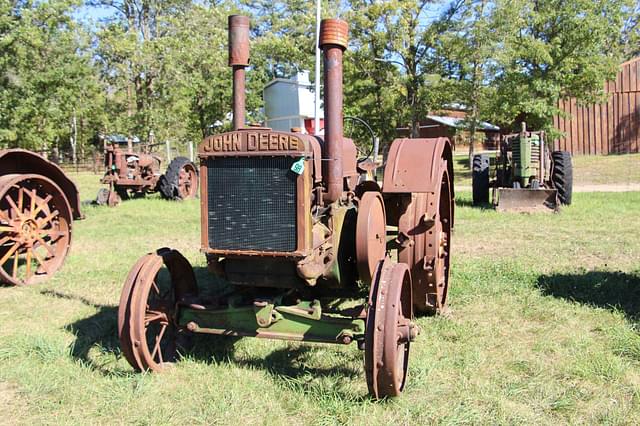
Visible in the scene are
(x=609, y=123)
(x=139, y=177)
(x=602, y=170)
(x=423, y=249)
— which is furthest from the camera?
(x=609, y=123)

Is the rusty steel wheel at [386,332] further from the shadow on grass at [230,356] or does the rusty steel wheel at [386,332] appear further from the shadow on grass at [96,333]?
the shadow on grass at [96,333]

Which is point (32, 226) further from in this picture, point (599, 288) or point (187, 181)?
point (187, 181)

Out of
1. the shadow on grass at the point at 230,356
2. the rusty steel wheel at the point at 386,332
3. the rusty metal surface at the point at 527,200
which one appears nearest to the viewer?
the rusty steel wheel at the point at 386,332

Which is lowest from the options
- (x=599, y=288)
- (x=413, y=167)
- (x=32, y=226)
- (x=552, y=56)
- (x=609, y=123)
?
(x=599, y=288)

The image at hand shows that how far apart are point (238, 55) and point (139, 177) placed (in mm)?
11037

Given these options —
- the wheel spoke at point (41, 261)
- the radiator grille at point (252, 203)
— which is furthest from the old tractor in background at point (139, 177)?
the radiator grille at point (252, 203)

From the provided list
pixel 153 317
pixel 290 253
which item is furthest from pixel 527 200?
pixel 153 317

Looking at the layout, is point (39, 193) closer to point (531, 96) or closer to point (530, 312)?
point (530, 312)

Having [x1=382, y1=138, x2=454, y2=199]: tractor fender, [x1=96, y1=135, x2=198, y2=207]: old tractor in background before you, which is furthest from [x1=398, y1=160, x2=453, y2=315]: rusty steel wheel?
[x1=96, y1=135, x2=198, y2=207]: old tractor in background

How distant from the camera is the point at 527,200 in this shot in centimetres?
1070

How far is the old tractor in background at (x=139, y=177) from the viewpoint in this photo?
13.6m

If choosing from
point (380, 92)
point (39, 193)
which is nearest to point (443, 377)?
point (39, 193)

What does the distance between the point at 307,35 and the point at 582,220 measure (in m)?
18.8

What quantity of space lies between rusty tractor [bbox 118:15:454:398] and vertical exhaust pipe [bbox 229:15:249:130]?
1 centimetres
